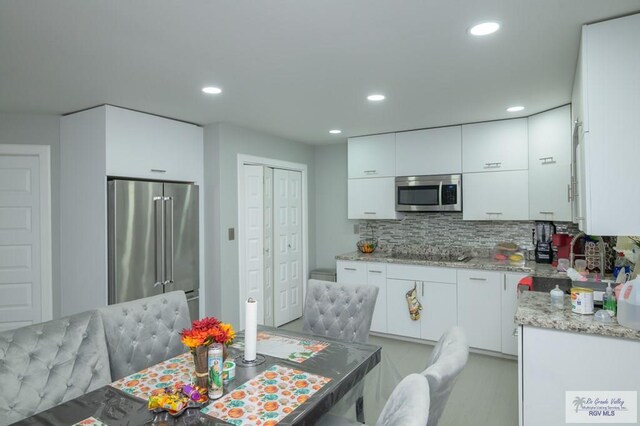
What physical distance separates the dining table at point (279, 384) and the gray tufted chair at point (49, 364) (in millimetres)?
249

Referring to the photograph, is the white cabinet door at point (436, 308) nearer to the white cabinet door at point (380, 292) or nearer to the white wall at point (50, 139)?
the white cabinet door at point (380, 292)

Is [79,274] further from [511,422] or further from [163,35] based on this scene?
[511,422]

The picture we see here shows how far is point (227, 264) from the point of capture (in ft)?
12.9

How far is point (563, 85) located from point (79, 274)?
4260 millimetres

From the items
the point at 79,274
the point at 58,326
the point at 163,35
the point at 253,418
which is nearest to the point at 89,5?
the point at 163,35

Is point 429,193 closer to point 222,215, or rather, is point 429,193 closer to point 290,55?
point 222,215

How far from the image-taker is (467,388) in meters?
3.03

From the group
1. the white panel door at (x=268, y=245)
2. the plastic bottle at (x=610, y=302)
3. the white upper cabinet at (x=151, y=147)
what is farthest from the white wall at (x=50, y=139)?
the plastic bottle at (x=610, y=302)

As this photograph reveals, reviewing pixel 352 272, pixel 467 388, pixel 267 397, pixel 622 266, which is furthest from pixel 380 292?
pixel 267 397

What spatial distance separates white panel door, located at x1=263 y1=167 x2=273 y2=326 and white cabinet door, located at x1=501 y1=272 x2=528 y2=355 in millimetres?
2556

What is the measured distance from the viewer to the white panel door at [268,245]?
4.54 m

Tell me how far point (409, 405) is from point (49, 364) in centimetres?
154

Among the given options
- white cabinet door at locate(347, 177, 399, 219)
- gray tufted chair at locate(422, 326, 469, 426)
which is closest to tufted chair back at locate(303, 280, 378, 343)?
gray tufted chair at locate(422, 326, 469, 426)

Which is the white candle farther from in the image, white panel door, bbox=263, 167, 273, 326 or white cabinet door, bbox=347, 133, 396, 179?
white cabinet door, bbox=347, 133, 396, 179
